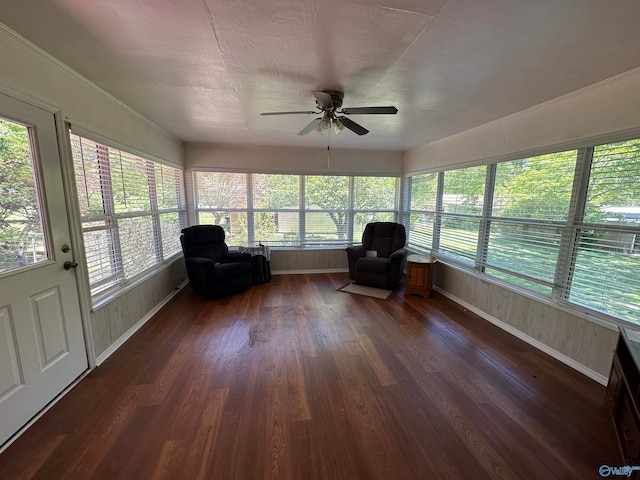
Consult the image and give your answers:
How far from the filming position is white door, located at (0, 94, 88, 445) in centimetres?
151

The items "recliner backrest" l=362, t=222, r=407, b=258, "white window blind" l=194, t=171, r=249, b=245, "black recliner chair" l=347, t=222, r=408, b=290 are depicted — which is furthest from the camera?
"white window blind" l=194, t=171, r=249, b=245

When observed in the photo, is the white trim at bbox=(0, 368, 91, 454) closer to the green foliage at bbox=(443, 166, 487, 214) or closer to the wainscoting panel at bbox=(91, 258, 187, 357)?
the wainscoting panel at bbox=(91, 258, 187, 357)

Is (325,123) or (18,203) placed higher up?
(325,123)

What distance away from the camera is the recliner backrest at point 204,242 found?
378 centimetres

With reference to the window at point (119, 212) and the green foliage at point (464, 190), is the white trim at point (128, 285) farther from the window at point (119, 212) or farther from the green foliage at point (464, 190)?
the green foliage at point (464, 190)

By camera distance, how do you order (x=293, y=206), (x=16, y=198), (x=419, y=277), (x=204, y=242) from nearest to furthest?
(x=16, y=198) → (x=419, y=277) → (x=204, y=242) → (x=293, y=206)

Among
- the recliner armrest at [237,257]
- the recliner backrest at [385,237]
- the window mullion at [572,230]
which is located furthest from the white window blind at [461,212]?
the recliner armrest at [237,257]

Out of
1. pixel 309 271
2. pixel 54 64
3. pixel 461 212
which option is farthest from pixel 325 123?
pixel 309 271

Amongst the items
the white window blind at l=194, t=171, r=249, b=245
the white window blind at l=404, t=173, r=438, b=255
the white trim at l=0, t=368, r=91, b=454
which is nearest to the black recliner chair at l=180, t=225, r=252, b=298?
the white window blind at l=194, t=171, r=249, b=245

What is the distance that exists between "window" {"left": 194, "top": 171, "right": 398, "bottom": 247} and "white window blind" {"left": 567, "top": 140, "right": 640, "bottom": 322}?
10.6 ft

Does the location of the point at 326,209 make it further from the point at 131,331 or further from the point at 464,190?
the point at 131,331

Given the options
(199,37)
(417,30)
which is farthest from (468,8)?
(199,37)

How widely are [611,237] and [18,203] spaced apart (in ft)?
13.6

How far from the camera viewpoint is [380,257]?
451 centimetres
